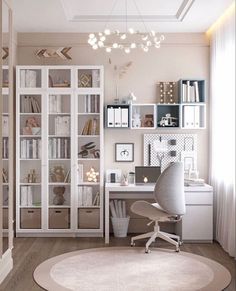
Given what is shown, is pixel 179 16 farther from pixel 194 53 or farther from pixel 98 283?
pixel 98 283

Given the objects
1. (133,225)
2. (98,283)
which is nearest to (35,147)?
(133,225)

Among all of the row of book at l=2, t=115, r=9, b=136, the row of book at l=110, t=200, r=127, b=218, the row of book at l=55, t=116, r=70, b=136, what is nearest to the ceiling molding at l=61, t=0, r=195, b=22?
the row of book at l=55, t=116, r=70, b=136

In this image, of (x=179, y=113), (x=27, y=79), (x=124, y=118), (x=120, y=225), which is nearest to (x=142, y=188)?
(x=120, y=225)

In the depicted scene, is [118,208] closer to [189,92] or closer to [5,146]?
[189,92]

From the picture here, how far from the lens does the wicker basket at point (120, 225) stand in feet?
21.8

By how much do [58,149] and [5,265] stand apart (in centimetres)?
226

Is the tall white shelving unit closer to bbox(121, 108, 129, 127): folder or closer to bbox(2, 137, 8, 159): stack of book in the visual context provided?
bbox(2, 137, 8, 159): stack of book

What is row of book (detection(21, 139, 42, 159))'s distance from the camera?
6.68 meters

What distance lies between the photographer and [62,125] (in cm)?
669

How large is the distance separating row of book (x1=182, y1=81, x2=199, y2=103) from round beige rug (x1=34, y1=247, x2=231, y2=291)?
2.16 metres

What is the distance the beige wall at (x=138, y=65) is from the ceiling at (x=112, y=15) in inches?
8.3

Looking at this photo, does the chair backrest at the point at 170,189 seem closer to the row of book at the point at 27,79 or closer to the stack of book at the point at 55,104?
the stack of book at the point at 55,104

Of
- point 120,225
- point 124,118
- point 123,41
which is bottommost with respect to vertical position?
point 120,225

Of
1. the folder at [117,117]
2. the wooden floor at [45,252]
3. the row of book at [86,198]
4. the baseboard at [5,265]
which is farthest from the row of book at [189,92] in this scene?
the baseboard at [5,265]
